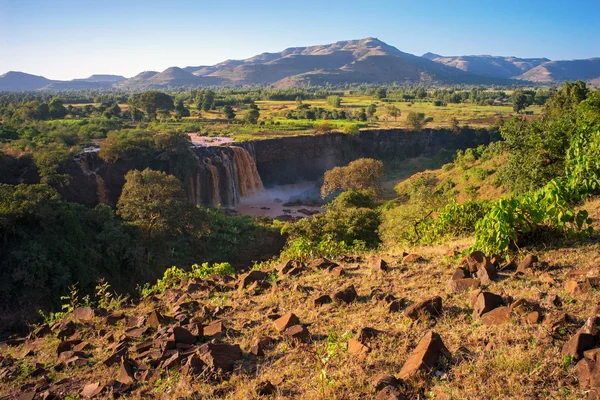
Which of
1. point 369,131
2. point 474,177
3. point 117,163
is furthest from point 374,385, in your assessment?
point 369,131

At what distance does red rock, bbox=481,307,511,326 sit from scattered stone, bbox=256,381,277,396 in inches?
101

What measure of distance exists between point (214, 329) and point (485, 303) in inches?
144

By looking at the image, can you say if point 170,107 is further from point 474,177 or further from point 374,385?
point 374,385

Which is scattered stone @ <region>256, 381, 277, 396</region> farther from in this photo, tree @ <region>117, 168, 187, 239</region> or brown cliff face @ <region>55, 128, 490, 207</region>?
brown cliff face @ <region>55, 128, 490, 207</region>

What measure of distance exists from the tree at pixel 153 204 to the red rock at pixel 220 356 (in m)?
16.4

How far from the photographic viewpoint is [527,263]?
6562mm

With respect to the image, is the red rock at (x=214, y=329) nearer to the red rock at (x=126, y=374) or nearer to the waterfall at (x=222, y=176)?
the red rock at (x=126, y=374)

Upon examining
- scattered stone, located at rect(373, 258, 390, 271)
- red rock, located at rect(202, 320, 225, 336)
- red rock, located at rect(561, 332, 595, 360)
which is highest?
red rock, located at rect(561, 332, 595, 360)

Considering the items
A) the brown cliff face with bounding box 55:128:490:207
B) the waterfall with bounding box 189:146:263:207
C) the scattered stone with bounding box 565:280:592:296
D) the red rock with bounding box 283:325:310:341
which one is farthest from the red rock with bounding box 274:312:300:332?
the waterfall with bounding box 189:146:263:207

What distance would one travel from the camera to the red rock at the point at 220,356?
5.08 meters

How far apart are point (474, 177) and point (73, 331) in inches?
1065

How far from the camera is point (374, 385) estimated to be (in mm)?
4164

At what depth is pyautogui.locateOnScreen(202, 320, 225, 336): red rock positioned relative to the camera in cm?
625

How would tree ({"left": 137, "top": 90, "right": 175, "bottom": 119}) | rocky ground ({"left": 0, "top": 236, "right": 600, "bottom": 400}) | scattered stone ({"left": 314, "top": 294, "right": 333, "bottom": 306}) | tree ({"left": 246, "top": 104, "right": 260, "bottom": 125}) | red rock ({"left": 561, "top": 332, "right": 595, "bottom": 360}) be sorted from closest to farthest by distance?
red rock ({"left": 561, "top": 332, "right": 595, "bottom": 360})
rocky ground ({"left": 0, "top": 236, "right": 600, "bottom": 400})
scattered stone ({"left": 314, "top": 294, "right": 333, "bottom": 306})
tree ({"left": 246, "top": 104, "right": 260, "bottom": 125})
tree ({"left": 137, "top": 90, "right": 175, "bottom": 119})
